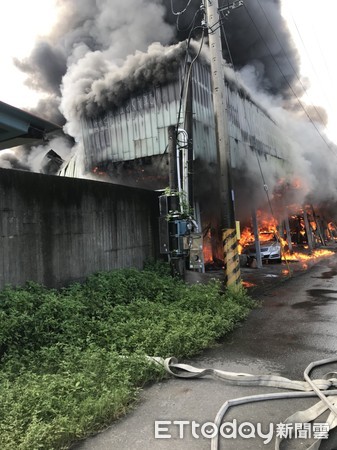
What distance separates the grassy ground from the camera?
3.30m

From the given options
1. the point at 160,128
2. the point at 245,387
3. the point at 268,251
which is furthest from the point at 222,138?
the point at 268,251

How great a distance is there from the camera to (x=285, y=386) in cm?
398

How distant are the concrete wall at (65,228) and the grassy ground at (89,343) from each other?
0.42 m

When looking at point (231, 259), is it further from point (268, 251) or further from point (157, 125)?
point (268, 251)

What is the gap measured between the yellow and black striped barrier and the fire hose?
13.7 ft

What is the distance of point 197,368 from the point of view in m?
4.68

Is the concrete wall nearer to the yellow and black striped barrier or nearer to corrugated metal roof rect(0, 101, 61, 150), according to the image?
corrugated metal roof rect(0, 101, 61, 150)

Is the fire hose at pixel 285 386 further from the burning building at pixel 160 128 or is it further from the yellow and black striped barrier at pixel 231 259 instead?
the burning building at pixel 160 128

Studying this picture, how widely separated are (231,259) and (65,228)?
4344mm

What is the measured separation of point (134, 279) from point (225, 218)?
3.06 meters

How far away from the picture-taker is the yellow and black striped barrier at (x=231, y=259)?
8969 mm

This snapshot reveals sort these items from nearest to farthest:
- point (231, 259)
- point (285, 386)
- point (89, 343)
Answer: point (285, 386), point (89, 343), point (231, 259)

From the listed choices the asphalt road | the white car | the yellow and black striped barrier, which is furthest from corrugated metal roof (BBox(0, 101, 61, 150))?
the white car

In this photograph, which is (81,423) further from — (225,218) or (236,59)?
(236,59)
